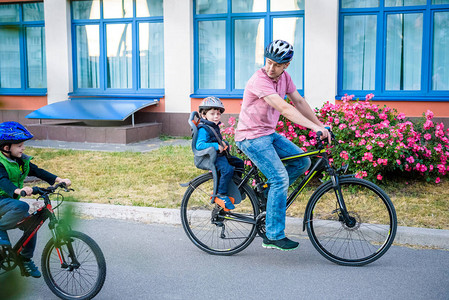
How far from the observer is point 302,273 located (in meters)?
4.41

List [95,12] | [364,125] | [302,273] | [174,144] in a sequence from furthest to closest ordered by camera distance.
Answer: [95,12] → [174,144] → [364,125] → [302,273]

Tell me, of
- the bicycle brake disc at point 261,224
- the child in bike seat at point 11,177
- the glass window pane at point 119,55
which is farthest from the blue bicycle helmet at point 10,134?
the glass window pane at point 119,55

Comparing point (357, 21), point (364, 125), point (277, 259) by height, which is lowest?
point (277, 259)

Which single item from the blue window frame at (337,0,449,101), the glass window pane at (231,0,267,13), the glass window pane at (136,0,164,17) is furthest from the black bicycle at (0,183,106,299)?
the glass window pane at (136,0,164,17)

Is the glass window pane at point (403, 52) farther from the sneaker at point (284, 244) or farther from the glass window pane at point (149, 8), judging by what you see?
the sneaker at point (284, 244)

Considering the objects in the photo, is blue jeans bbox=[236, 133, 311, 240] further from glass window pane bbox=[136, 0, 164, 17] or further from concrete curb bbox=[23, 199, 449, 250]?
glass window pane bbox=[136, 0, 164, 17]

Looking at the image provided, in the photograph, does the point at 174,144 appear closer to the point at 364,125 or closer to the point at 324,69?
the point at 324,69

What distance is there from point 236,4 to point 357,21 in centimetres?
315

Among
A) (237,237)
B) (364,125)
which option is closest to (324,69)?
(364,125)

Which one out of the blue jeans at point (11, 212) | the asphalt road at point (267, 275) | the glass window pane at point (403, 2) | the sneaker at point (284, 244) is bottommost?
the asphalt road at point (267, 275)

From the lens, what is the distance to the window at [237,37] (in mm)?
13297

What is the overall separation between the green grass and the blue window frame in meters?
5.08

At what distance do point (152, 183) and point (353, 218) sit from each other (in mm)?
4046

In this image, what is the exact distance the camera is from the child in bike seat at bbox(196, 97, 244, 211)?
4.73 meters
